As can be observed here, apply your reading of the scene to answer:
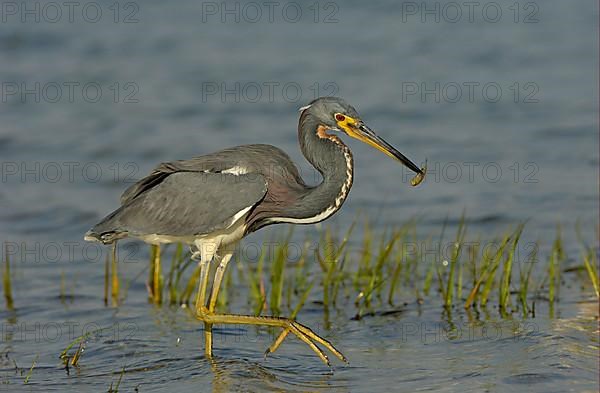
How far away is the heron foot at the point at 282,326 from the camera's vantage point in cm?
645

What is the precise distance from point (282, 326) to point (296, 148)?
503cm

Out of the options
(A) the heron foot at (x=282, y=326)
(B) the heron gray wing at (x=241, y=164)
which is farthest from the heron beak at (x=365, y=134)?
(A) the heron foot at (x=282, y=326)

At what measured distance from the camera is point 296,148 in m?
11.5

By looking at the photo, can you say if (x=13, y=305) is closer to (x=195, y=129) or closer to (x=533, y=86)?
(x=195, y=129)

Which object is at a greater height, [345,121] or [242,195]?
[345,121]

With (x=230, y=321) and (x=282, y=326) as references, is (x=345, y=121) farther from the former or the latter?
(x=230, y=321)

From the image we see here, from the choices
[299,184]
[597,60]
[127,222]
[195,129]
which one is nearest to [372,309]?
[299,184]

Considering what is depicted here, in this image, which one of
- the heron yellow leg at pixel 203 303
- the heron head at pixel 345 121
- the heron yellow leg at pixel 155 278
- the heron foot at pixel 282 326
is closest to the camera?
the heron foot at pixel 282 326

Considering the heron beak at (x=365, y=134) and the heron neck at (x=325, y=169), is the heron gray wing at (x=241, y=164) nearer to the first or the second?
the heron neck at (x=325, y=169)

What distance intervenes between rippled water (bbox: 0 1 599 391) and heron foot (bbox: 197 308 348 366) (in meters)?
0.14

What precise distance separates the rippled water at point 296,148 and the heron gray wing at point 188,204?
29.9 inches

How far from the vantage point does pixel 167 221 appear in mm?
6871

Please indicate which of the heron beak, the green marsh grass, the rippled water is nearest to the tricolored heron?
the heron beak

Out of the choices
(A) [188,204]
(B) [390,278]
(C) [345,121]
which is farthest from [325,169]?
(B) [390,278]
